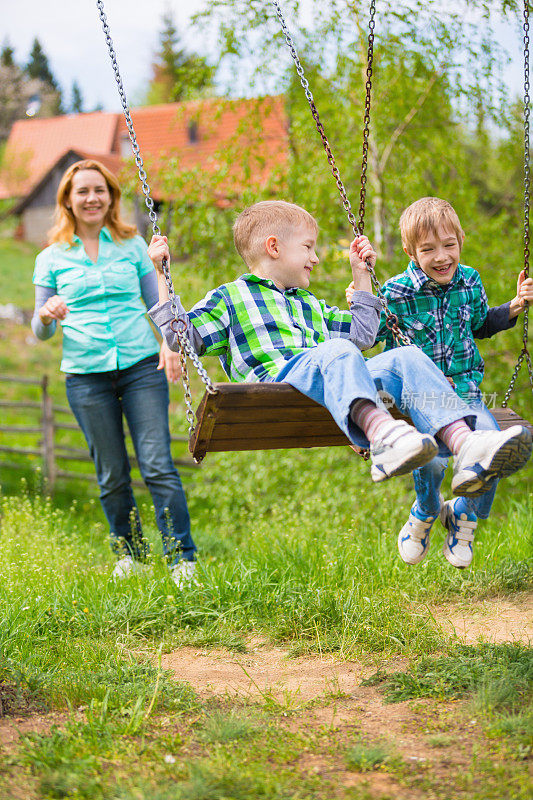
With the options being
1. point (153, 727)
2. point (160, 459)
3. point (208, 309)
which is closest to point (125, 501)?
point (160, 459)

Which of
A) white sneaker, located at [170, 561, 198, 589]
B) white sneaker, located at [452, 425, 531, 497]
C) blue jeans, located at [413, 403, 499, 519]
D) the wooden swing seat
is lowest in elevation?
white sneaker, located at [170, 561, 198, 589]

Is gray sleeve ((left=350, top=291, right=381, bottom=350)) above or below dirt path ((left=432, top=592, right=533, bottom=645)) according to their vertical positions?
above

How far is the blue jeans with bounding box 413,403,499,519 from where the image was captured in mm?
3225

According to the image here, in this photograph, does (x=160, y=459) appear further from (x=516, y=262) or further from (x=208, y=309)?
(x=516, y=262)

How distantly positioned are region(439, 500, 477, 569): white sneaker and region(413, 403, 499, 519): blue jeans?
1.5 inches

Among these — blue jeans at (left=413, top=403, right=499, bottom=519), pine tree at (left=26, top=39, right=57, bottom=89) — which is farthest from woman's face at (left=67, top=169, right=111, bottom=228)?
pine tree at (left=26, top=39, right=57, bottom=89)

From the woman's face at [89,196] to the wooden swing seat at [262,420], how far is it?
6.04 feet

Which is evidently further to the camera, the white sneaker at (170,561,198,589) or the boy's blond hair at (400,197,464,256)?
the white sneaker at (170,561,198,589)

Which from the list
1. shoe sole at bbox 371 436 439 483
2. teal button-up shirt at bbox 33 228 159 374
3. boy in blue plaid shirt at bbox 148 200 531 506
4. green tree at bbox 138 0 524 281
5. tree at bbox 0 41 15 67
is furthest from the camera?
tree at bbox 0 41 15 67

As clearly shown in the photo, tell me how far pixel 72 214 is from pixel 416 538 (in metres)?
2.58

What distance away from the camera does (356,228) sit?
3430 millimetres

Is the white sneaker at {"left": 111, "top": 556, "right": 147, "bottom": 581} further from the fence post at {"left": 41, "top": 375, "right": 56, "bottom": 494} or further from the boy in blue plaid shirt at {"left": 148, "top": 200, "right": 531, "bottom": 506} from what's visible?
the fence post at {"left": 41, "top": 375, "right": 56, "bottom": 494}

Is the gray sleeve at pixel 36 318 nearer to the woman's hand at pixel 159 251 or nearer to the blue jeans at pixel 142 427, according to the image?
the blue jeans at pixel 142 427

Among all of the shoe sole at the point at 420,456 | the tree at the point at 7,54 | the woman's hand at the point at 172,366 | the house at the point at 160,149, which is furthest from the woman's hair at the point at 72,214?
the tree at the point at 7,54
